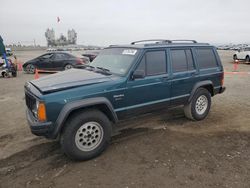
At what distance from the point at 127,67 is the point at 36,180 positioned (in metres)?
2.37

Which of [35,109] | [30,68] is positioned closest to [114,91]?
[35,109]

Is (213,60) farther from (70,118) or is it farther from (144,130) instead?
(70,118)

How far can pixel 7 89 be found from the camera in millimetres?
9266

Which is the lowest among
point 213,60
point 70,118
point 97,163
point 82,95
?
point 97,163

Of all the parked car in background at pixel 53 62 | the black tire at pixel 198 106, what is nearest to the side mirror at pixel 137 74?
the black tire at pixel 198 106

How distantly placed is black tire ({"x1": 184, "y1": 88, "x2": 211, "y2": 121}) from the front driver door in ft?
3.02

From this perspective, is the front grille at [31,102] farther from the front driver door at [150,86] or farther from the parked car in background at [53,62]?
the parked car in background at [53,62]

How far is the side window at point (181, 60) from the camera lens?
4699 millimetres

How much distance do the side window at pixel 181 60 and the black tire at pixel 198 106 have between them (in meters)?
0.70

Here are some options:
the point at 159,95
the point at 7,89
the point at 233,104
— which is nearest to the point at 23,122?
the point at 159,95

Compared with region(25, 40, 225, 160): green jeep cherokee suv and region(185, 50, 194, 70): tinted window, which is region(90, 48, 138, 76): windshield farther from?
region(185, 50, 194, 70): tinted window

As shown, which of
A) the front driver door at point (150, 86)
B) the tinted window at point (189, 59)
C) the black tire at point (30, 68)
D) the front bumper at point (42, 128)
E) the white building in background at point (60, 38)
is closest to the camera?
the front bumper at point (42, 128)

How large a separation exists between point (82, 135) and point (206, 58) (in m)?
3.62

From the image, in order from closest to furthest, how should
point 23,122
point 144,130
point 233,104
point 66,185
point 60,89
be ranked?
point 66,185, point 60,89, point 144,130, point 23,122, point 233,104
